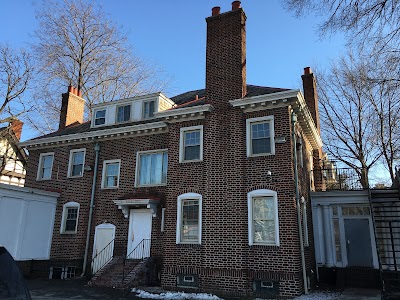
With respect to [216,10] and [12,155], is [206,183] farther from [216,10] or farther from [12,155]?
[12,155]

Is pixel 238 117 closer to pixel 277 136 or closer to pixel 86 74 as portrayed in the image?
pixel 277 136

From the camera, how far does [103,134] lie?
1677 centimetres

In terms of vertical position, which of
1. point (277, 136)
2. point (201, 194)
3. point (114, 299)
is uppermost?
point (277, 136)

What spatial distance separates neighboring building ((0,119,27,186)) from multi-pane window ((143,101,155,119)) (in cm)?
1520

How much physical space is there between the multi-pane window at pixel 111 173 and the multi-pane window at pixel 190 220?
4.52 meters

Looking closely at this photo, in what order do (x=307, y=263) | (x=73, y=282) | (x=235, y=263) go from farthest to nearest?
1. (x=73, y=282)
2. (x=307, y=263)
3. (x=235, y=263)

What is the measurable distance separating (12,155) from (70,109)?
36.4 feet

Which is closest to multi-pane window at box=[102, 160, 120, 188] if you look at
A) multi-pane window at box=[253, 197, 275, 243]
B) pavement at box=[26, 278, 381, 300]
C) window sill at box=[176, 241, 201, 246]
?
pavement at box=[26, 278, 381, 300]

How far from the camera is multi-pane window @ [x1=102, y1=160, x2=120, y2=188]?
53.6 ft

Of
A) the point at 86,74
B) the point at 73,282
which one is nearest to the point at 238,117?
the point at 73,282

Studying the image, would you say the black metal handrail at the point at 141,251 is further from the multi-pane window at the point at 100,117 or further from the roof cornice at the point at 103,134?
the multi-pane window at the point at 100,117

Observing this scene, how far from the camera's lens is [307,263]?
12.6 meters

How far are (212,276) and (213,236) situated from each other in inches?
54.5

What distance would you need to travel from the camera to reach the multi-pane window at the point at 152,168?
1521 centimetres
